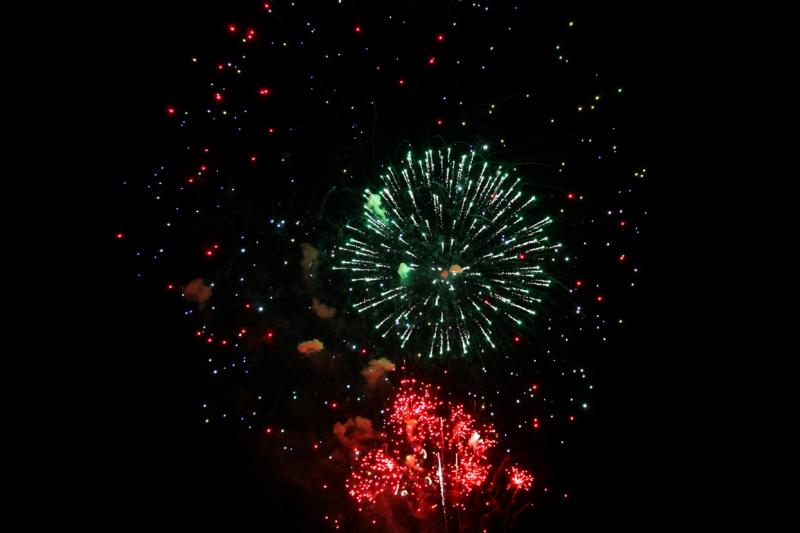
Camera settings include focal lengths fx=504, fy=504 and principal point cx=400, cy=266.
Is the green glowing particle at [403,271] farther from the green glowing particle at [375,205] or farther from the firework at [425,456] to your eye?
the firework at [425,456]

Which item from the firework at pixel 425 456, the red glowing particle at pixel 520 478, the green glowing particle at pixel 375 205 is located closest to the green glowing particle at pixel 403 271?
the green glowing particle at pixel 375 205

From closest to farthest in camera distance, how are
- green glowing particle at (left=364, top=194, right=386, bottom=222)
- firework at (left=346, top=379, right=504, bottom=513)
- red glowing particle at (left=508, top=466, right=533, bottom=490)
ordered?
1. green glowing particle at (left=364, top=194, right=386, bottom=222)
2. firework at (left=346, top=379, right=504, bottom=513)
3. red glowing particle at (left=508, top=466, right=533, bottom=490)

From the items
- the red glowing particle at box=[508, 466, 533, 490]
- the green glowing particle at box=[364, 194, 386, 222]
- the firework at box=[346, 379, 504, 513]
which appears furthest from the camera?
the red glowing particle at box=[508, 466, 533, 490]

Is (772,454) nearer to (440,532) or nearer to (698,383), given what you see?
(698,383)

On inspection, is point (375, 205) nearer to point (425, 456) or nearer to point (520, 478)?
point (425, 456)

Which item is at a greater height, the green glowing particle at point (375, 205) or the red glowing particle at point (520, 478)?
the green glowing particle at point (375, 205)

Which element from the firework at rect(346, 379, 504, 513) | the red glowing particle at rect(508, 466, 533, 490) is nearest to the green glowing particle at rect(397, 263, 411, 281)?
the firework at rect(346, 379, 504, 513)

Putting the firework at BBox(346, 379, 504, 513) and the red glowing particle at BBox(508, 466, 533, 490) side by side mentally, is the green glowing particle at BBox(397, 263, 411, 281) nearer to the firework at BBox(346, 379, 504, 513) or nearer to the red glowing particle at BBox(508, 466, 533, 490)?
the firework at BBox(346, 379, 504, 513)

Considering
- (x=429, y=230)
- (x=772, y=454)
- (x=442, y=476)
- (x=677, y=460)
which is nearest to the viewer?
(x=429, y=230)

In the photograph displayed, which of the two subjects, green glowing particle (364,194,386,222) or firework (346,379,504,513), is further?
firework (346,379,504,513)

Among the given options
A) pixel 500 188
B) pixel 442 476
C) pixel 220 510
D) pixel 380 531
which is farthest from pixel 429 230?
pixel 380 531

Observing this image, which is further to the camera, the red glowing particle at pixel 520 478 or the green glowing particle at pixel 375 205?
the red glowing particle at pixel 520 478
